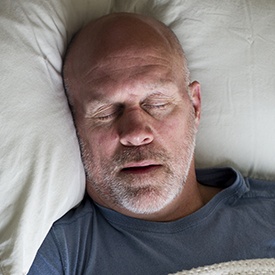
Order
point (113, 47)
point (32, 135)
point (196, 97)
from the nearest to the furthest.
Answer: point (32, 135)
point (113, 47)
point (196, 97)

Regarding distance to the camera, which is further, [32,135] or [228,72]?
[228,72]

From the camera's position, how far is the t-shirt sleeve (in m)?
1.00

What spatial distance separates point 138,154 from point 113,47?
0.26 m

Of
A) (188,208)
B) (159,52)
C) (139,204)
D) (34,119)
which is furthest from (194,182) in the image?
(34,119)

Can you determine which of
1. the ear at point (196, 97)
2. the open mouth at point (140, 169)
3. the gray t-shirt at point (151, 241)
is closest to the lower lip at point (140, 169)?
the open mouth at point (140, 169)

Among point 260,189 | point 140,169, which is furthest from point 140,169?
point 260,189

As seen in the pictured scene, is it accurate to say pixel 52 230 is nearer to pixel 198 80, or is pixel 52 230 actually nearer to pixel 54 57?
pixel 54 57

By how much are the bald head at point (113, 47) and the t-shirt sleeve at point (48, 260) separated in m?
0.34

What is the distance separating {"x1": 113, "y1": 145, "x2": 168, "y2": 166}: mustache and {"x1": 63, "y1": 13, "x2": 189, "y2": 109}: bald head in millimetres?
178

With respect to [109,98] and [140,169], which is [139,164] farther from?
[109,98]

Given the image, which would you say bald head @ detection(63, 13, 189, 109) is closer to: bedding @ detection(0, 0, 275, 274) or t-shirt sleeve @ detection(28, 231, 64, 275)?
bedding @ detection(0, 0, 275, 274)

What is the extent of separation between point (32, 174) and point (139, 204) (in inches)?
9.3

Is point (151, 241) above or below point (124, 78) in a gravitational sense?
below

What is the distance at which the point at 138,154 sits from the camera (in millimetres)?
1041
